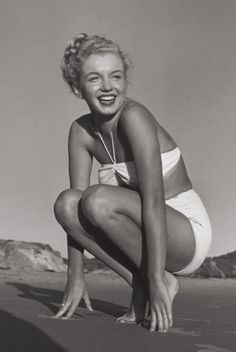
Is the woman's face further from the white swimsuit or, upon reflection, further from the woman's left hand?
the woman's left hand

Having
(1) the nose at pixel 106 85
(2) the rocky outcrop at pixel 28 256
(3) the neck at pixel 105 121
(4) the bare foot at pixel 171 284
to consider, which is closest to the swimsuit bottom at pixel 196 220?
(4) the bare foot at pixel 171 284

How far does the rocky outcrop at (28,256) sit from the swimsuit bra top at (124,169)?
372cm

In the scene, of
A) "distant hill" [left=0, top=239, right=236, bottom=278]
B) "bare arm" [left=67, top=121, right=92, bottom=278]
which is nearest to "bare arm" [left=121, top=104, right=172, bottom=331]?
"bare arm" [left=67, top=121, right=92, bottom=278]

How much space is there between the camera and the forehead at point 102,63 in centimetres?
205

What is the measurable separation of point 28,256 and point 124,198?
170 inches

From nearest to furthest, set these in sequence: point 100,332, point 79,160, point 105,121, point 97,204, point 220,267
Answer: point 100,332, point 97,204, point 105,121, point 79,160, point 220,267

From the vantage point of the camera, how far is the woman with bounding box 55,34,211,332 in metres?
1.92

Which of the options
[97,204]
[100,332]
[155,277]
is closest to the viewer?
[100,332]

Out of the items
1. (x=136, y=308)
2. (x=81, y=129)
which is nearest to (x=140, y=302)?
(x=136, y=308)

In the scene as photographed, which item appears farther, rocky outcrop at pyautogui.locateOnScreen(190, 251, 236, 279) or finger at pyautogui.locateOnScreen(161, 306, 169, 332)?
Answer: rocky outcrop at pyautogui.locateOnScreen(190, 251, 236, 279)

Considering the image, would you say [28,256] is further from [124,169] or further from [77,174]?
[124,169]

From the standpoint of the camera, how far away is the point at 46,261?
5922 mm

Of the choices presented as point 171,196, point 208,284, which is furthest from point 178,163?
point 208,284

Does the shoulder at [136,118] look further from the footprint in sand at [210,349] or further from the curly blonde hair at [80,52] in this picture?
the footprint in sand at [210,349]
